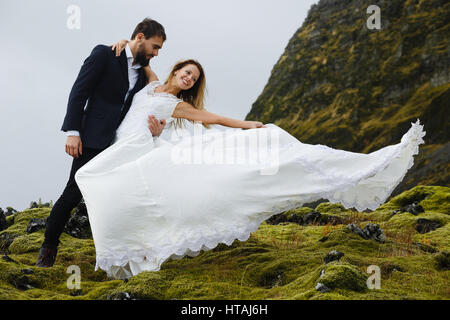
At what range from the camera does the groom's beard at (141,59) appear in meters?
7.26

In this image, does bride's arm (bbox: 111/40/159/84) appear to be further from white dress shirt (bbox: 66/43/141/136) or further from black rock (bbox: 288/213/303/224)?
black rock (bbox: 288/213/303/224)

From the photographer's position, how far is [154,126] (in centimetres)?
730

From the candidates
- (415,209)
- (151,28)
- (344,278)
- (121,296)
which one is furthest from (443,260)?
(151,28)

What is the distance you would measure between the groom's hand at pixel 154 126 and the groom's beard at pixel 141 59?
0.92m

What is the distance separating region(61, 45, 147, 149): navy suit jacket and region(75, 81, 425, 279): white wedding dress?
0.45 meters

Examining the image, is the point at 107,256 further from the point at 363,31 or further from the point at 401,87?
the point at 363,31

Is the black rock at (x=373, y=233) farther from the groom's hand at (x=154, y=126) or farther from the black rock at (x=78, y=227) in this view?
the black rock at (x=78, y=227)

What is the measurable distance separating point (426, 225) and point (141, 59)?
707 centimetres

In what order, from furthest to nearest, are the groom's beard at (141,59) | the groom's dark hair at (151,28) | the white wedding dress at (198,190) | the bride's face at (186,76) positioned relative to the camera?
the bride's face at (186,76) → the groom's beard at (141,59) → the groom's dark hair at (151,28) → the white wedding dress at (198,190)

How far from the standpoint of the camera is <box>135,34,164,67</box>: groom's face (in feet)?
23.5

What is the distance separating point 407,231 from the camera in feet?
31.7

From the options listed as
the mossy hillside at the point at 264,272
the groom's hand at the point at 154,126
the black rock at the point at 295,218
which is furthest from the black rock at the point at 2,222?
the black rock at the point at 295,218

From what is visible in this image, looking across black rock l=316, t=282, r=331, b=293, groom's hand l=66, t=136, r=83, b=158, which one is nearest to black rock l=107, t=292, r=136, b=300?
black rock l=316, t=282, r=331, b=293
